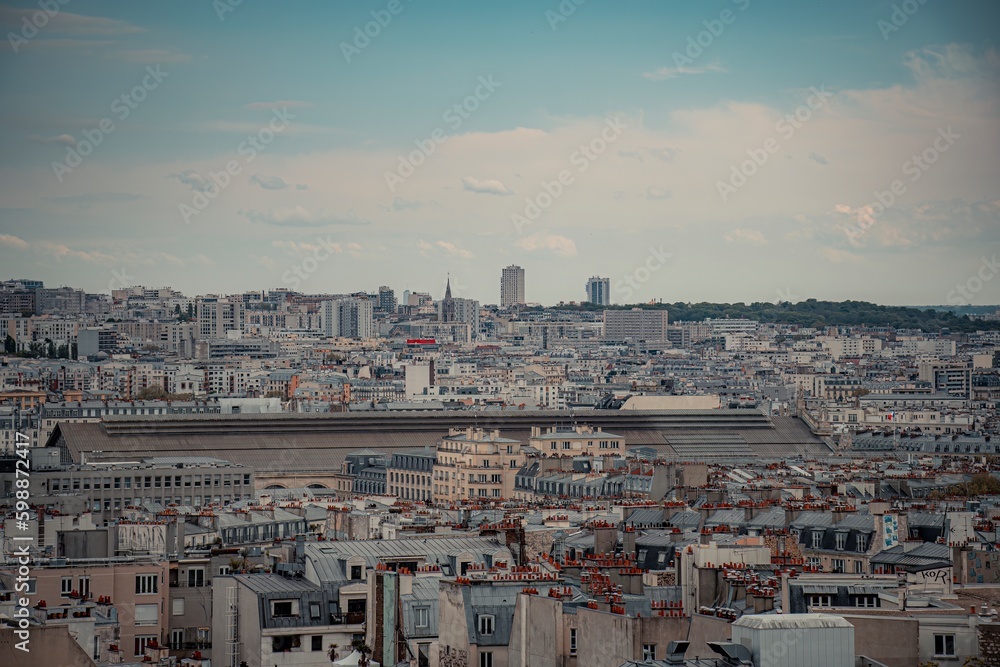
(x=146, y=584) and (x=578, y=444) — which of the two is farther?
(x=578, y=444)

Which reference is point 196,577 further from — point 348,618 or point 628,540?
point 628,540

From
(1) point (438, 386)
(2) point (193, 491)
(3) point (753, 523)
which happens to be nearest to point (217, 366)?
(1) point (438, 386)

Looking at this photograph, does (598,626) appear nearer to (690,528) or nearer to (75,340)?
(690,528)

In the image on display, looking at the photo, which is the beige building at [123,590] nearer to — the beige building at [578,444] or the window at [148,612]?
the window at [148,612]

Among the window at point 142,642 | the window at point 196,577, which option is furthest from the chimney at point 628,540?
the window at point 142,642

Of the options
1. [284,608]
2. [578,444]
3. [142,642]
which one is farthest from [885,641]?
[578,444]

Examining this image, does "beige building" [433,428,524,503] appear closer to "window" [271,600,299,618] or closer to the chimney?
the chimney
